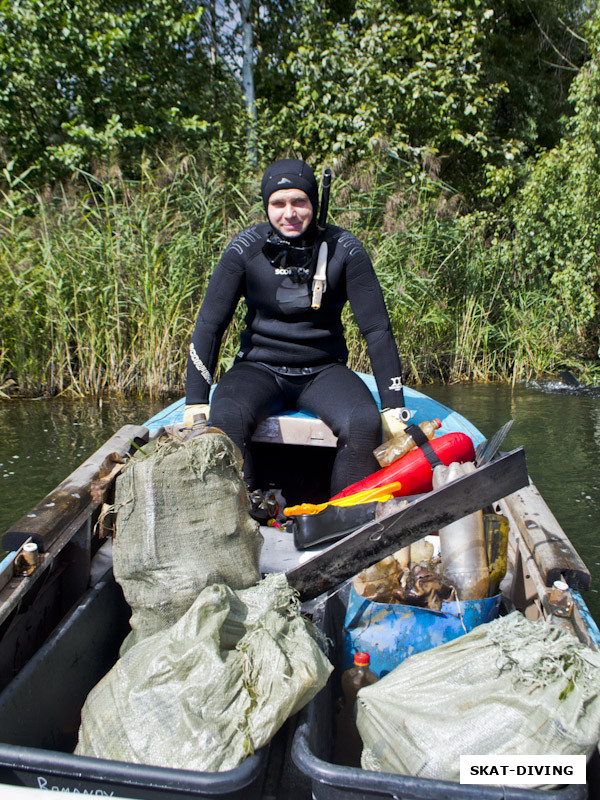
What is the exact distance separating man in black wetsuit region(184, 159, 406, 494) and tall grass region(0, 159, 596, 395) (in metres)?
3.44

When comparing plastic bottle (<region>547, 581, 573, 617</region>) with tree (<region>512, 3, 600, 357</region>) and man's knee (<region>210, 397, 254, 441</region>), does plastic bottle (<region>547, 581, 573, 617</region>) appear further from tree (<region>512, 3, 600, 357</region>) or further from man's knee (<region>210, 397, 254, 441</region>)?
tree (<region>512, 3, 600, 357</region>)

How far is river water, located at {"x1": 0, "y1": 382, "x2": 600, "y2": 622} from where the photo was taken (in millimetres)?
4578

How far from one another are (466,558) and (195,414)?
1420mm

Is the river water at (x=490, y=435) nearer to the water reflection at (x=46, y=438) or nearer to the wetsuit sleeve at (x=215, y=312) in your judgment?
the water reflection at (x=46, y=438)

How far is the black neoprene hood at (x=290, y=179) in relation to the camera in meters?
2.95

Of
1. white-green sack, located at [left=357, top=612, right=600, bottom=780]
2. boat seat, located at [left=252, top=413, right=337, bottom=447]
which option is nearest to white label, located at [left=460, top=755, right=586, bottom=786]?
white-green sack, located at [left=357, top=612, right=600, bottom=780]

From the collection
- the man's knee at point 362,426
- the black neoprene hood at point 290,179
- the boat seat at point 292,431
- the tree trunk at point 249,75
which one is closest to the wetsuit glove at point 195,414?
the boat seat at point 292,431

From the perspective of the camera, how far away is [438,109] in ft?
32.8

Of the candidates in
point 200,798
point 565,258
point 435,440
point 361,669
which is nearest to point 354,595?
point 361,669

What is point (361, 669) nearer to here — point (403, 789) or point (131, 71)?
point (403, 789)

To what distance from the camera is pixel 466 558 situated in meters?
2.01

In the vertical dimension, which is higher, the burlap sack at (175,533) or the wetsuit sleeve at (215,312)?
the wetsuit sleeve at (215,312)

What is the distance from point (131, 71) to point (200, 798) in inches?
412

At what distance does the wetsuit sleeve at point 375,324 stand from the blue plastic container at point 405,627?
1.36 meters
